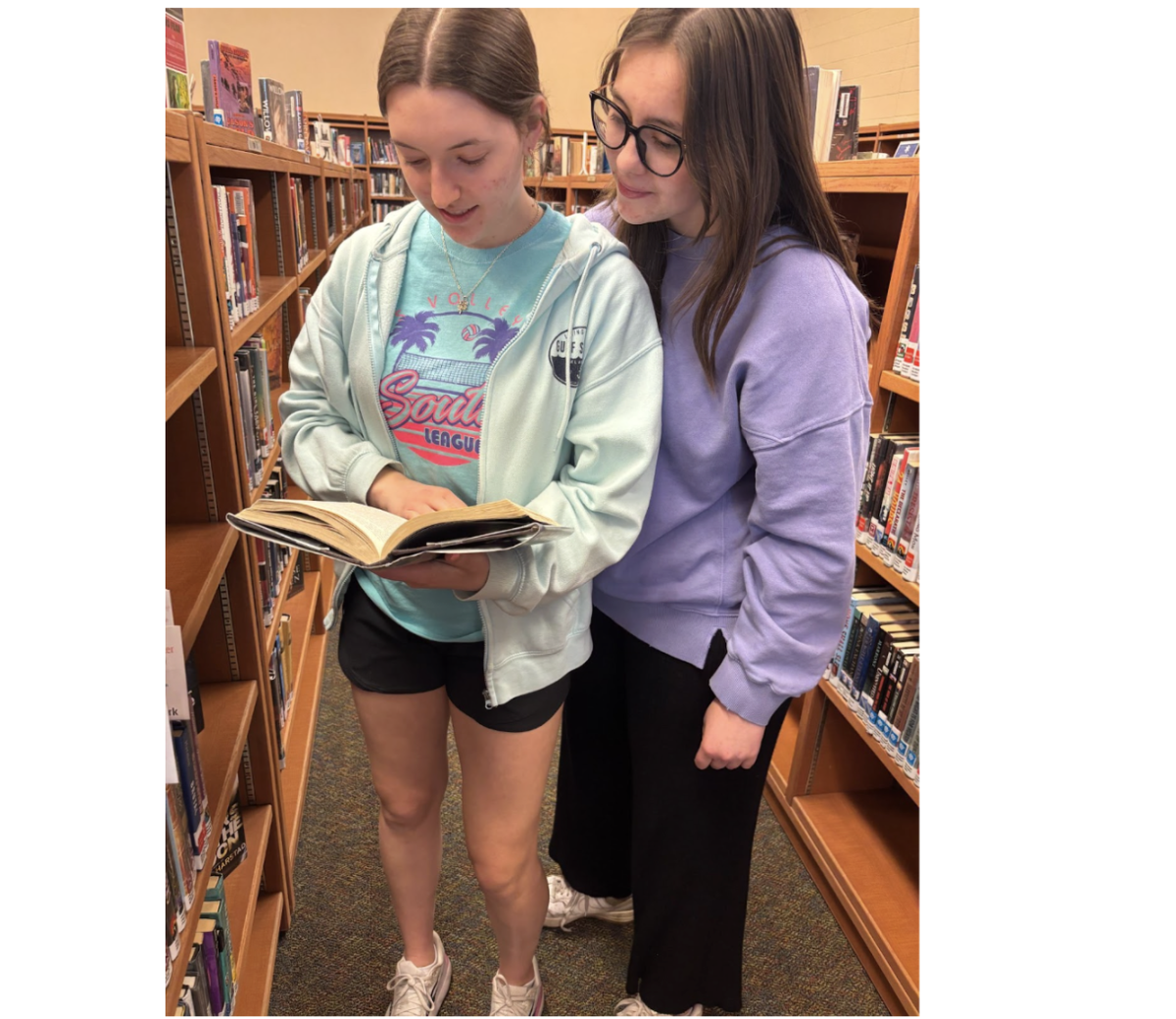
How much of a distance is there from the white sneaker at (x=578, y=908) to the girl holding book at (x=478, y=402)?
63 centimetres

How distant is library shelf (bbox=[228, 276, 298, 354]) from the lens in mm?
1505

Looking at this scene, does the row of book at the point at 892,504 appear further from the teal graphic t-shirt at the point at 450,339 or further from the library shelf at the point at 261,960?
the library shelf at the point at 261,960

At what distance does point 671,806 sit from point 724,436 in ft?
2.09

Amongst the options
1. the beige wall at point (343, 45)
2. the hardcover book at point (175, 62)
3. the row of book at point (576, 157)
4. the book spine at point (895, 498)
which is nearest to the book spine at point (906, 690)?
the book spine at point (895, 498)

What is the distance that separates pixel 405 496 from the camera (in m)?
1.08

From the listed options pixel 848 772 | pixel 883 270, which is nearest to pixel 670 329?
pixel 883 270

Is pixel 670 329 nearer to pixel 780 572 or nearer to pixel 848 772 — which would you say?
pixel 780 572

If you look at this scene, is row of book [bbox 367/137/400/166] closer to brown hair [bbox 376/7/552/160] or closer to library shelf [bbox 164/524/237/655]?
library shelf [bbox 164/524/237/655]

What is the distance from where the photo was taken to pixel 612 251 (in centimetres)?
111

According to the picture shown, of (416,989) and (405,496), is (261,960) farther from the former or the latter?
(405,496)

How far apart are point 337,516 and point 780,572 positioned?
0.58 m

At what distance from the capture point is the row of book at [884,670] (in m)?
1.75

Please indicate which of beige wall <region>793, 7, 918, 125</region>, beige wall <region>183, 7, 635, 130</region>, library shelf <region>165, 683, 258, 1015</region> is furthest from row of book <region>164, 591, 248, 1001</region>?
beige wall <region>183, 7, 635, 130</region>

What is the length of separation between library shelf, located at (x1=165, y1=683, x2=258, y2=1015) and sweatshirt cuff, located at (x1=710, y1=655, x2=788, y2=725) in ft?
2.55
